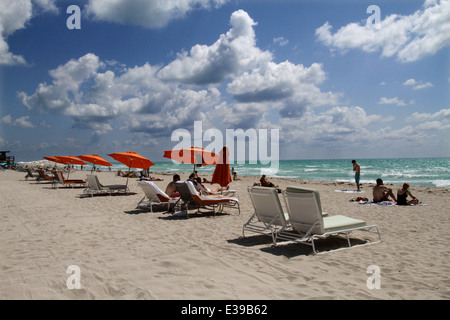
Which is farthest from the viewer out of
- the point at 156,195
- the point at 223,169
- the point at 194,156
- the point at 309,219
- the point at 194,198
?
the point at 194,156

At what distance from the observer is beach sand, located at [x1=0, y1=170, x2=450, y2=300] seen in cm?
323

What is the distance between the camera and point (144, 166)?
12.4 meters

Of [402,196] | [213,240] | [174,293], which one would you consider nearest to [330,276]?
[174,293]

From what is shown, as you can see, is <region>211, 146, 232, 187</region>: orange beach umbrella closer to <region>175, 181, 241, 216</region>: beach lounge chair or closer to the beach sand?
<region>175, 181, 241, 216</region>: beach lounge chair

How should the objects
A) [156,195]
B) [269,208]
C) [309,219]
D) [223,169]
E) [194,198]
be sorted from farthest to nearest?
[223,169] < [156,195] < [194,198] < [269,208] < [309,219]

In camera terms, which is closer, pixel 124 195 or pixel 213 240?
pixel 213 240

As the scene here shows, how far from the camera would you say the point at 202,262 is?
4.17m

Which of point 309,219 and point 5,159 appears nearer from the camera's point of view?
point 309,219

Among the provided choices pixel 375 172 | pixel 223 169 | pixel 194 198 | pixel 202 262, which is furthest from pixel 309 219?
pixel 375 172

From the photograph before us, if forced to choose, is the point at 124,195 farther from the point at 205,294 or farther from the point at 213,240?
the point at 205,294

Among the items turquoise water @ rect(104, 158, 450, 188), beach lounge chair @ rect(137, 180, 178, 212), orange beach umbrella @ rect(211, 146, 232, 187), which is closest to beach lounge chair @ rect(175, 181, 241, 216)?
beach lounge chair @ rect(137, 180, 178, 212)

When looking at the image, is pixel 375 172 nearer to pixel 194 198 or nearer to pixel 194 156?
pixel 194 156

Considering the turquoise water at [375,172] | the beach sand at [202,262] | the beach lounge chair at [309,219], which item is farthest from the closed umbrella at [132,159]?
the turquoise water at [375,172]
